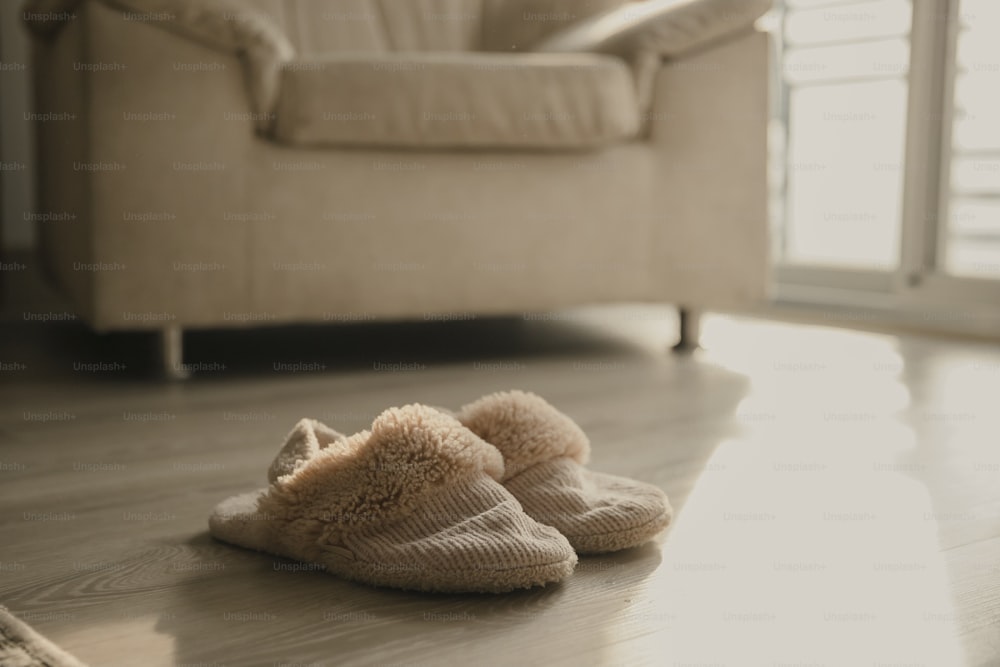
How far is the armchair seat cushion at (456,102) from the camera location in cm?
178

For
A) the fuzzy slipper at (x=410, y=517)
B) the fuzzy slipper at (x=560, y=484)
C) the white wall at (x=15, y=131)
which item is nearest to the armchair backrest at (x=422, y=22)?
the white wall at (x=15, y=131)

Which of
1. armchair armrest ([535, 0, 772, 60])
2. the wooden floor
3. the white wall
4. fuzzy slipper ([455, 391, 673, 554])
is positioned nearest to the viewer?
the wooden floor

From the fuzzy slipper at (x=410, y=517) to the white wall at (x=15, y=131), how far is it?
2289 mm

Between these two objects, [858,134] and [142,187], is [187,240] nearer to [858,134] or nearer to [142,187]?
[142,187]

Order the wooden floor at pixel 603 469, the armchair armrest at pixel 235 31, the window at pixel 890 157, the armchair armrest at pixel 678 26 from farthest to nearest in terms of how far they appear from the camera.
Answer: the window at pixel 890 157 < the armchair armrest at pixel 678 26 < the armchair armrest at pixel 235 31 < the wooden floor at pixel 603 469

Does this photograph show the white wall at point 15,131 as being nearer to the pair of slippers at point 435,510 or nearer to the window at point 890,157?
the window at point 890,157

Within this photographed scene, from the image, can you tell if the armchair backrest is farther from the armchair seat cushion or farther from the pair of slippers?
the pair of slippers

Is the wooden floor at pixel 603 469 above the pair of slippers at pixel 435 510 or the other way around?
the other way around

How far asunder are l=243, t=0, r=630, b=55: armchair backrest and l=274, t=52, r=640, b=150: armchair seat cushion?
540 millimetres

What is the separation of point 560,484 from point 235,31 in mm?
1042

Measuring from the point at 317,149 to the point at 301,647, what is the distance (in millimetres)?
1191

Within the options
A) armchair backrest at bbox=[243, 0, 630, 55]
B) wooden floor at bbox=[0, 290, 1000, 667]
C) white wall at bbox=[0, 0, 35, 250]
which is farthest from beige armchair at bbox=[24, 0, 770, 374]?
white wall at bbox=[0, 0, 35, 250]

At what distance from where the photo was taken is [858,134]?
2863mm

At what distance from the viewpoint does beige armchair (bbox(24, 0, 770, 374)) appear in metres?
1.75
